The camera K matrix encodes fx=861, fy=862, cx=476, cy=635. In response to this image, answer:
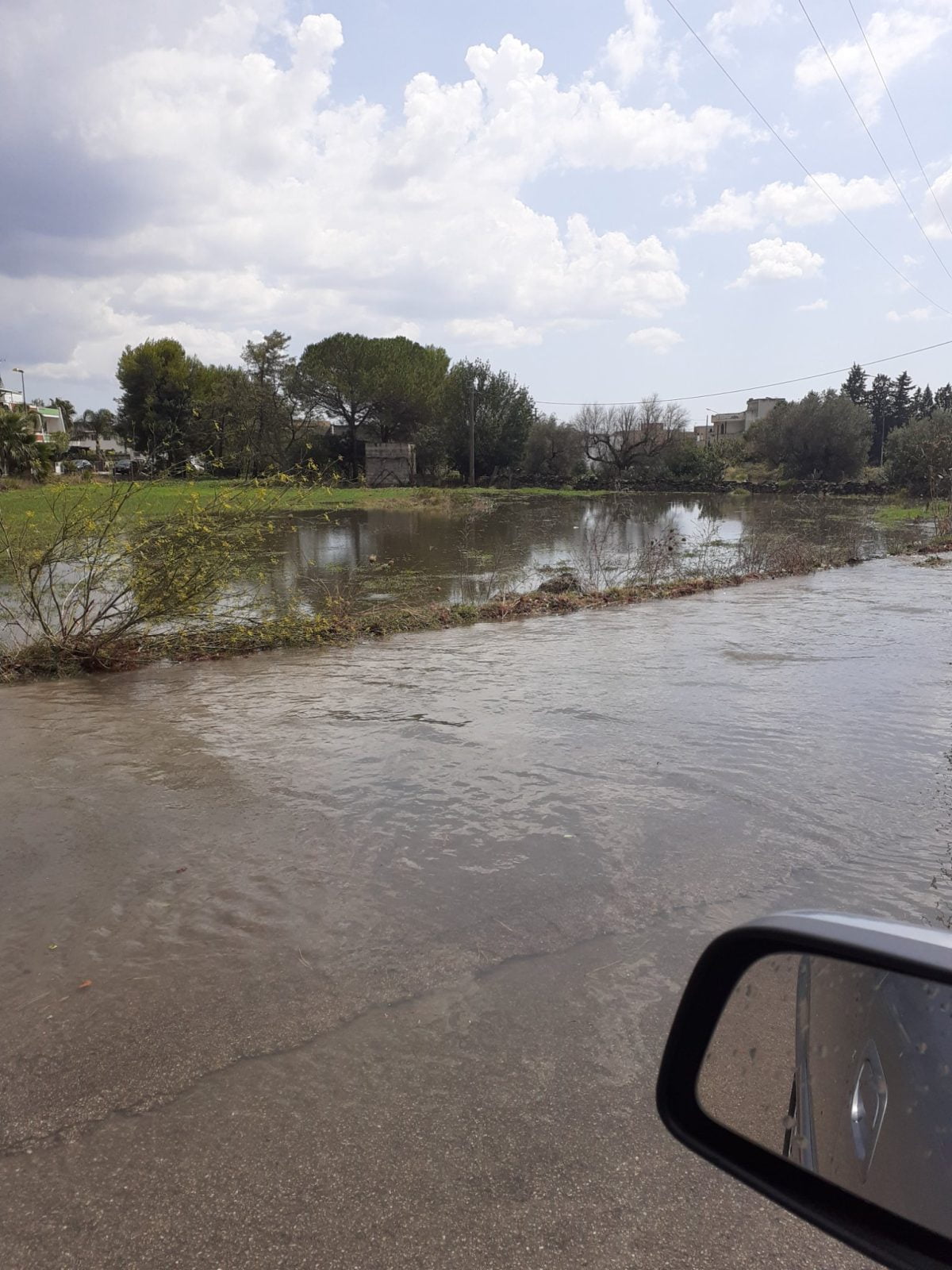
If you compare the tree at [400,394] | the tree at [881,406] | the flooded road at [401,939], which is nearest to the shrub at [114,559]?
the flooded road at [401,939]

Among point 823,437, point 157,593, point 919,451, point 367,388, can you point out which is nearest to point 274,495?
point 157,593

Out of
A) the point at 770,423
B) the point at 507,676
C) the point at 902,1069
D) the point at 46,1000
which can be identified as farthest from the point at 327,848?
the point at 770,423

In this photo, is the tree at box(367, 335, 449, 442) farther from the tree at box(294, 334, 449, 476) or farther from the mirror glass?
the mirror glass

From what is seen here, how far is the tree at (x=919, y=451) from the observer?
1718 inches

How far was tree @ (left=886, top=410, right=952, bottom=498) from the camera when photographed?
43625 millimetres

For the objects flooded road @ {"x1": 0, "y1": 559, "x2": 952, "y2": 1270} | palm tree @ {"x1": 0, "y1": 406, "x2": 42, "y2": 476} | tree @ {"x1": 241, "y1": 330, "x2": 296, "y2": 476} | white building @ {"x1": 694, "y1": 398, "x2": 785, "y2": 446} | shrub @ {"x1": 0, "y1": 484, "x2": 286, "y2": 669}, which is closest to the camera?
flooded road @ {"x1": 0, "y1": 559, "x2": 952, "y2": 1270}

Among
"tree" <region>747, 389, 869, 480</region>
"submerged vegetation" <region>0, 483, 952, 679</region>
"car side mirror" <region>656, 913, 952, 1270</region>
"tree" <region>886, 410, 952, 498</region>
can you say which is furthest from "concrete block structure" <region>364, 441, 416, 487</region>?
"car side mirror" <region>656, 913, 952, 1270</region>

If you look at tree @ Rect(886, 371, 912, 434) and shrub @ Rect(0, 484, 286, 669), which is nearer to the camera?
shrub @ Rect(0, 484, 286, 669)

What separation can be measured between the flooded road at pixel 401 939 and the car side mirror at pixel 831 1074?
121 cm

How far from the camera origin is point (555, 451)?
80500 mm

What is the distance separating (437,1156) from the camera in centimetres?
274

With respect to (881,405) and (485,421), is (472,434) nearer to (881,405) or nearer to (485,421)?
(485,421)

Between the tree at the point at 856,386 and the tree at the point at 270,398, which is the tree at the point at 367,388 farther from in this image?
the tree at the point at 856,386

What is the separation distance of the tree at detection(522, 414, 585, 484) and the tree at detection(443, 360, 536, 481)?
161 centimetres
